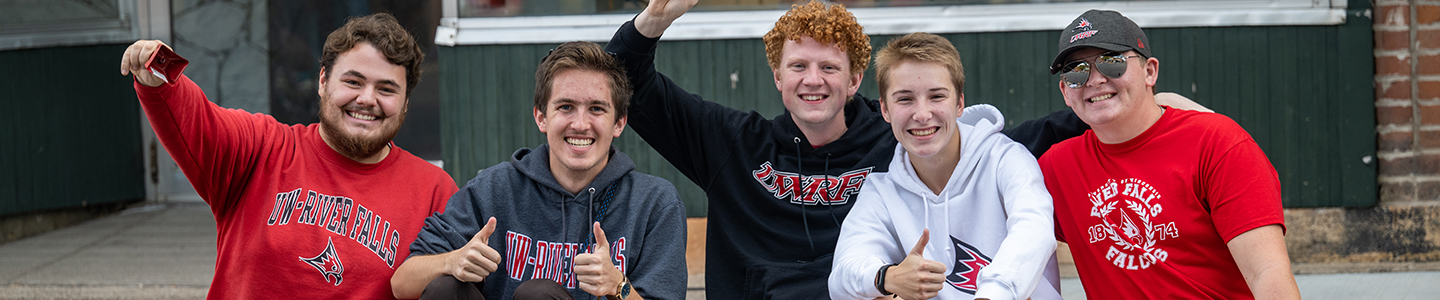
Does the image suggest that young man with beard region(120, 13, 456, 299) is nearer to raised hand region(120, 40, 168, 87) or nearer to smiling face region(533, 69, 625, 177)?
raised hand region(120, 40, 168, 87)

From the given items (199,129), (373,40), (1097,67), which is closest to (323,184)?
(199,129)

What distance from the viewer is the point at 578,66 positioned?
282cm

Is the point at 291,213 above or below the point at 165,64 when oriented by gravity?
below

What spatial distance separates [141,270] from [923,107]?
514 centimetres

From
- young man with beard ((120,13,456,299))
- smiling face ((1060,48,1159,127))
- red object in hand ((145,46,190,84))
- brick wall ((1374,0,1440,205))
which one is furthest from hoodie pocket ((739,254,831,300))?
brick wall ((1374,0,1440,205))

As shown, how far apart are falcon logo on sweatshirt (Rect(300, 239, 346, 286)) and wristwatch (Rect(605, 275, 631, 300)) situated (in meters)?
0.88

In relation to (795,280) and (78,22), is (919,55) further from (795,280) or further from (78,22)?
(78,22)

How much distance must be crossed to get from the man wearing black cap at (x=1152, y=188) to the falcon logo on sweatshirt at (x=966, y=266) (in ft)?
1.22

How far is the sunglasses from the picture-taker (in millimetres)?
2557

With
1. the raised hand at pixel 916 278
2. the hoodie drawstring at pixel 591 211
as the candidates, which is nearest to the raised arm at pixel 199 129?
the hoodie drawstring at pixel 591 211

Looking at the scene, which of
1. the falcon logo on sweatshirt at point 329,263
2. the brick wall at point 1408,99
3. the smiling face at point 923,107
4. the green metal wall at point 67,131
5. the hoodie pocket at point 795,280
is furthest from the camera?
the green metal wall at point 67,131

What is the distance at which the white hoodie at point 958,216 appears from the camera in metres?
2.50

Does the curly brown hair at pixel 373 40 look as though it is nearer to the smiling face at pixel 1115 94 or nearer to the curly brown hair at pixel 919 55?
the curly brown hair at pixel 919 55

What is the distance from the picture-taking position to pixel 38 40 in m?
7.15
